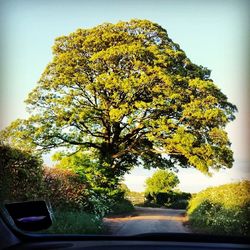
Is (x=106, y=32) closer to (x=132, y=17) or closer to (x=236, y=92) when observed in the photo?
(x=132, y=17)

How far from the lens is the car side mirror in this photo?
1.04 meters

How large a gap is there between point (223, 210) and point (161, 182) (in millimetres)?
1147

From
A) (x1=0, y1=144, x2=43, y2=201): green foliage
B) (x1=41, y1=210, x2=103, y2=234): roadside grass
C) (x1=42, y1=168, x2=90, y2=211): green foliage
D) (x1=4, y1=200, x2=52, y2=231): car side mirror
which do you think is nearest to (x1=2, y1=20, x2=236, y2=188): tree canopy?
(x1=42, y1=168, x2=90, y2=211): green foliage

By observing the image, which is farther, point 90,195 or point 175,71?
point 175,71

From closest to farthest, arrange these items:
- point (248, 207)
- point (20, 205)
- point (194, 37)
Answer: point (20, 205), point (248, 207), point (194, 37)

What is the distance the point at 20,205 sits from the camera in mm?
1047

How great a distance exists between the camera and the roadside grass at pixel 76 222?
6.05m

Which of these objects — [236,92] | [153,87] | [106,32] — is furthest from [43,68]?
[236,92]

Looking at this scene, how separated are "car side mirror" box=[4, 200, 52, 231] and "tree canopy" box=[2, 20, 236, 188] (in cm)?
656

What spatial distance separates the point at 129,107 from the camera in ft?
25.3

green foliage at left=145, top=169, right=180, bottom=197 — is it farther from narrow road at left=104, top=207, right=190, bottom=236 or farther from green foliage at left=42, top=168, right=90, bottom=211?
green foliage at left=42, top=168, right=90, bottom=211

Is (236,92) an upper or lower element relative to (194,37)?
lower

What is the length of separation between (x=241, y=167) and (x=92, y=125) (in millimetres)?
2142

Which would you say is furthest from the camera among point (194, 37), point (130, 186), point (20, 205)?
point (194, 37)
